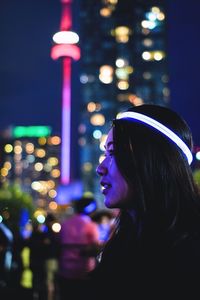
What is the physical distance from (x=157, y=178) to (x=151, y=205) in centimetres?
10

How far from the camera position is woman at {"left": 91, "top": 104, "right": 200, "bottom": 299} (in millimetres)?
1427

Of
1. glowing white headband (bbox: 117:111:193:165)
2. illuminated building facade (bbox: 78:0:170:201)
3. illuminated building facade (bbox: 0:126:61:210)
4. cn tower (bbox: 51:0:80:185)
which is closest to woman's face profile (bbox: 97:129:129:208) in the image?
glowing white headband (bbox: 117:111:193:165)

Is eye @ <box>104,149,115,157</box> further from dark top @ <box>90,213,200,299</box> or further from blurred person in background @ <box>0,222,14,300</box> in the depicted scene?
blurred person in background @ <box>0,222,14,300</box>

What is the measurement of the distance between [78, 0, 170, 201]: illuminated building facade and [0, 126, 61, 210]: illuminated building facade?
134 ft

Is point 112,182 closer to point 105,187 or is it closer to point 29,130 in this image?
point 105,187

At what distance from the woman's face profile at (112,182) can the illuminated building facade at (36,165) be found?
10997cm

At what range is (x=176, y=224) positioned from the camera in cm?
153

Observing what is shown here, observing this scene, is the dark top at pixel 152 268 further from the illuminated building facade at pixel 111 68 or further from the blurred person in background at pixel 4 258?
the illuminated building facade at pixel 111 68

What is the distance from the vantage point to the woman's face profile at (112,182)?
1644mm

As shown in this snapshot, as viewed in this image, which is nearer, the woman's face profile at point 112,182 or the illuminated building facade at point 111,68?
the woman's face profile at point 112,182

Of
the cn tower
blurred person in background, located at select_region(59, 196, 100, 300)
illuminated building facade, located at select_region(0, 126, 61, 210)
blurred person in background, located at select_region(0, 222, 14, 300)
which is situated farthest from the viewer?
illuminated building facade, located at select_region(0, 126, 61, 210)

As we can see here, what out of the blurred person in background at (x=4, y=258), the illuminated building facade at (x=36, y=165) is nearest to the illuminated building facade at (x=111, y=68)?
the illuminated building facade at (x=36, y=165)

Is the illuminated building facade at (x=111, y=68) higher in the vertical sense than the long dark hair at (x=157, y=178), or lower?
higher

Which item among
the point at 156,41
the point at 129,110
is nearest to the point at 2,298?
the point at 129,110
